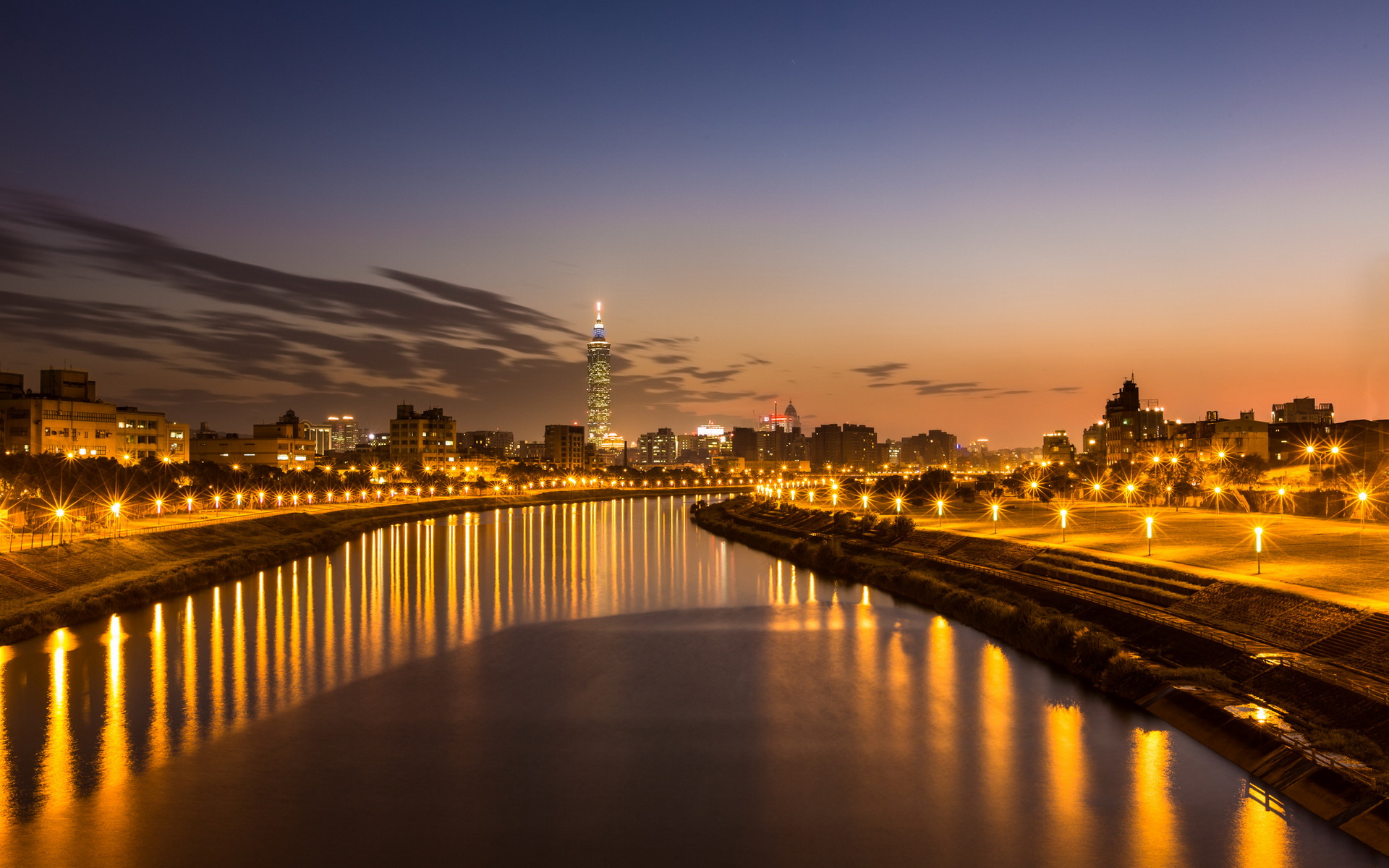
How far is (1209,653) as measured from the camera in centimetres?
2053

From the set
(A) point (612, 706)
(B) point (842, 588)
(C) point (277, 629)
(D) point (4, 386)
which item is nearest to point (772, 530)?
(B) point (842, 588)

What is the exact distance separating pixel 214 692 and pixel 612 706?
10.2 metres

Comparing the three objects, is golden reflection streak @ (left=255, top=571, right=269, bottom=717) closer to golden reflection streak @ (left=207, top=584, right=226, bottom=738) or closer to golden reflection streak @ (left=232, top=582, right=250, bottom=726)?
golden reflection streak @ (left=232, top=582, right=250, bottom=726)

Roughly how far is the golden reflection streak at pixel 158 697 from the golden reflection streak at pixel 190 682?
1.14 ft

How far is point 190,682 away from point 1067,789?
70.3 feet

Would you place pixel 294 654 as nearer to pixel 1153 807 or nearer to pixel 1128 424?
pixel 1153 807

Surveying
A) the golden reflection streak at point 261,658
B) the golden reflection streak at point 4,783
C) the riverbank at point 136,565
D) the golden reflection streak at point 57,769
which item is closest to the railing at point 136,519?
the riverbank at point 136,565

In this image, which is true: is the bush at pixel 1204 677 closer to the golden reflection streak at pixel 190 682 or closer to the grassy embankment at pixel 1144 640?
the grassy embankment at pixel 1144 640

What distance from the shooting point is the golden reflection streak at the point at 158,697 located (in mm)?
17469

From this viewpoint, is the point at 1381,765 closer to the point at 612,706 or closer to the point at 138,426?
the point at 612,706

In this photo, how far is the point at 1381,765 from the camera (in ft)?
45.8

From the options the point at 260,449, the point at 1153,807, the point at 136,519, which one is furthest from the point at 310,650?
the point at 260,449

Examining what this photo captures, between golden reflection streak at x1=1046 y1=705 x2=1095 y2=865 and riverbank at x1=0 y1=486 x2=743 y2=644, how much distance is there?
1150 inches

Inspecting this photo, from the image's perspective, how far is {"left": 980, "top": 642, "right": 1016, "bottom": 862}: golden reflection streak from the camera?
15094 millimetres
